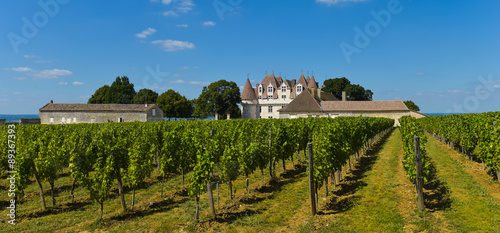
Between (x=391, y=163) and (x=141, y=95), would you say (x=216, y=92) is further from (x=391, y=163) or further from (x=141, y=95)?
(x=391, y=163)

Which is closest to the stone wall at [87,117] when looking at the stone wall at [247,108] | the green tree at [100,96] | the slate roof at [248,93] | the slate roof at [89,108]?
the slate roof at [89,108]

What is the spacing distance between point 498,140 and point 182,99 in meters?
69.8

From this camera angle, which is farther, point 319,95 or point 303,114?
point 319,95

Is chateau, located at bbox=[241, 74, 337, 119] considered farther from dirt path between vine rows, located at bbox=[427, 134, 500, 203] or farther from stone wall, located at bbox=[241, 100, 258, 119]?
dirt path between vine rows, located at bbox=[427, 134, 500, 203]

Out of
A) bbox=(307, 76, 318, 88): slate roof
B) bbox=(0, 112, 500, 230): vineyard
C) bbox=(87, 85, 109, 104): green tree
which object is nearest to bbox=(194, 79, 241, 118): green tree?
bbox=(307, 76, 318, 88): slate roof

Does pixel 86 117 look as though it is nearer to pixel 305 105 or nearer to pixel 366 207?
pixel 305 105

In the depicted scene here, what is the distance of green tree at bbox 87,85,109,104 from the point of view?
7700 centimetres

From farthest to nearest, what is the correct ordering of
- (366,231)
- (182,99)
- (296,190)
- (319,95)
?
1. (182,99)
2. (319,95)
3. (296,190)
4. (366,231)

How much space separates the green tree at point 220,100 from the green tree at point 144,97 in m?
17.1

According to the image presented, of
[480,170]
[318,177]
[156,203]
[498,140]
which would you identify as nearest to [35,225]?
[156,203]

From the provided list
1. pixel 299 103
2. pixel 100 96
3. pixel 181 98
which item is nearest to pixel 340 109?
pixel 299 103

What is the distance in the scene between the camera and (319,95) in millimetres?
64375

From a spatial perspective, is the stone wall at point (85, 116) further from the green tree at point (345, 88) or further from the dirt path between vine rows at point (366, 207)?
the green tree at point (345, 88)

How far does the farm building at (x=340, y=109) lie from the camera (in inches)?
2109
